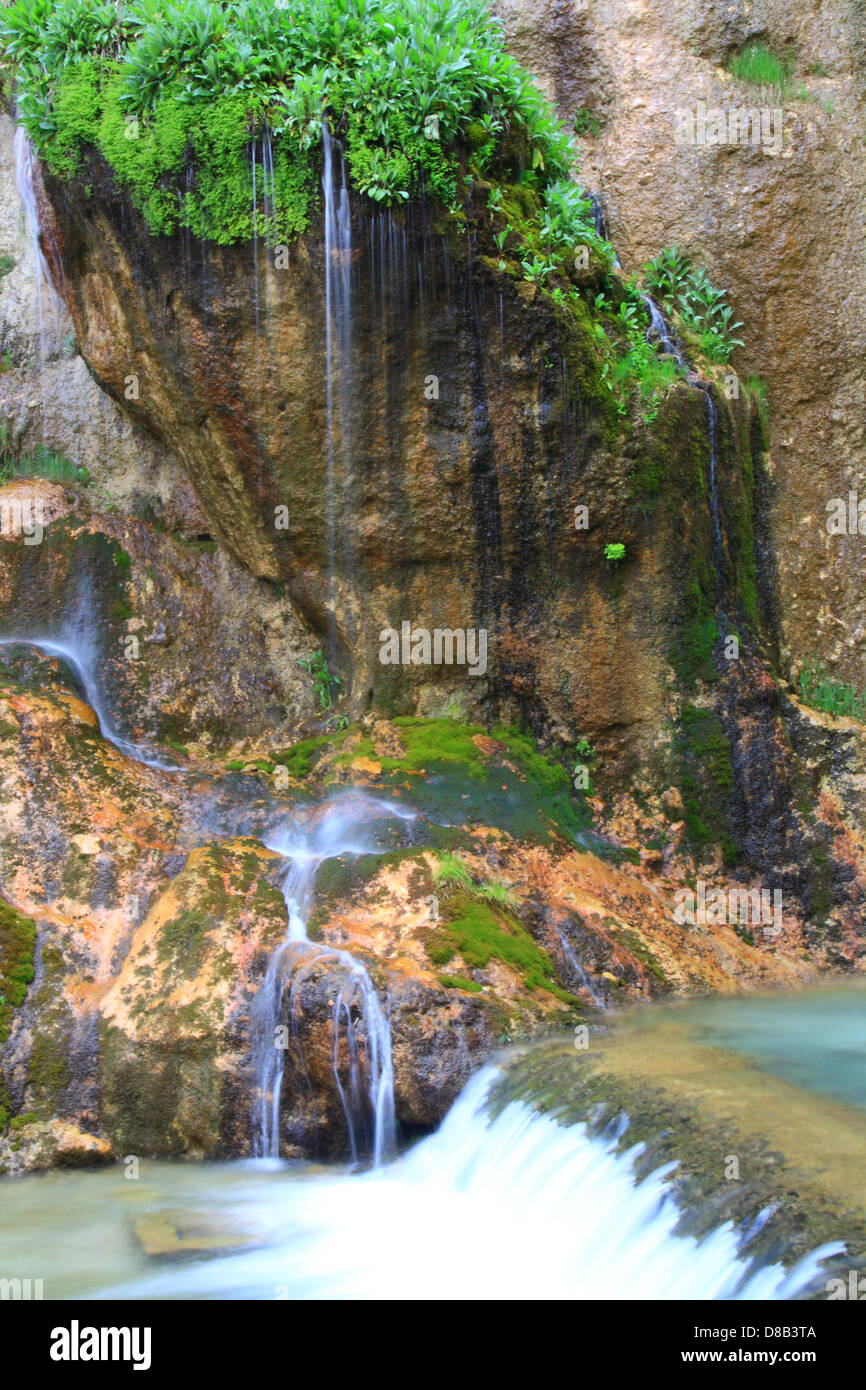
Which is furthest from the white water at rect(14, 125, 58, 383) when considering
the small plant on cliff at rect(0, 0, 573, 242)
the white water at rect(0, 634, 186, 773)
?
the white water at rect(0, 634, 186, 773)

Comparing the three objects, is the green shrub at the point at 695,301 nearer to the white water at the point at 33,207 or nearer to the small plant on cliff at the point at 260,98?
the small plant on cliff at the point at 260,98

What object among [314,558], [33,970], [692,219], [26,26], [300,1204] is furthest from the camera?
[692,219]

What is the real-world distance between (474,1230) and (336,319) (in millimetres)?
7384

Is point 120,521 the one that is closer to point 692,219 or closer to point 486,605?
point 486,605

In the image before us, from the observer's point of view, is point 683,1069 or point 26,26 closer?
point 683,1069

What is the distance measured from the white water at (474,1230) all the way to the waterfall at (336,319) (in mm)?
5908

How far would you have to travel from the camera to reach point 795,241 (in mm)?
11883

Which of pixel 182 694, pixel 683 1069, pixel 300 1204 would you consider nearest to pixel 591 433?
pixel 182 694

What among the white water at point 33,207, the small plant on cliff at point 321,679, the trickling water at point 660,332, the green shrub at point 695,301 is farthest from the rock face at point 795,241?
the white water at point 33,207

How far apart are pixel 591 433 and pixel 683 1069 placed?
584 centimetres

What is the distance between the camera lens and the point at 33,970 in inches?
295

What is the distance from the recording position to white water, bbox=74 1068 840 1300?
477 centimetres

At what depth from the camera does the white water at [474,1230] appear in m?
4.77
